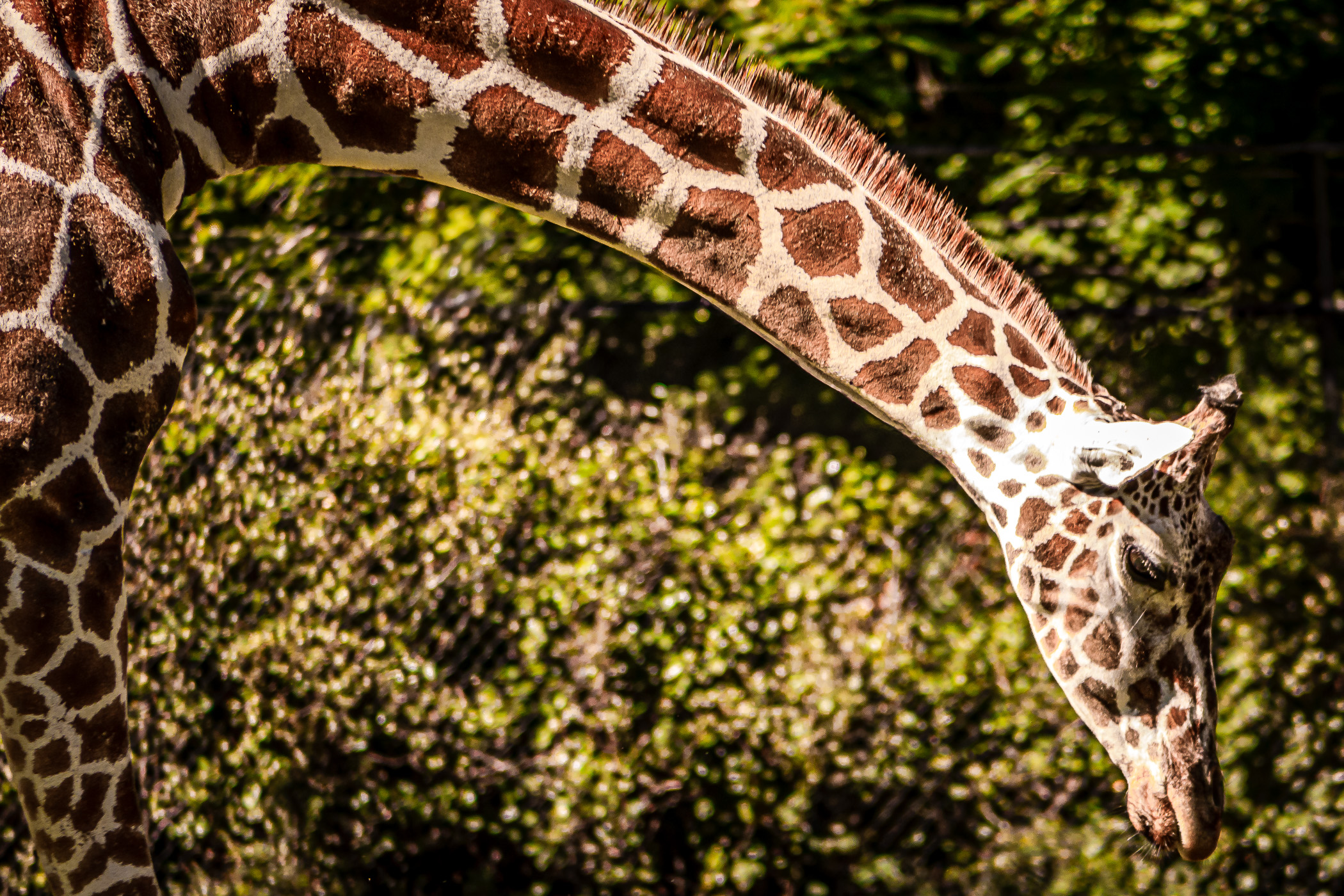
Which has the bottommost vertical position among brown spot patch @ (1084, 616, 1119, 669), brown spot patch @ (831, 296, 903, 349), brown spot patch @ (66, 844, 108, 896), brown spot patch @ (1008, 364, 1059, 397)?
brown spot patch @ (66, 844, 108, 896)

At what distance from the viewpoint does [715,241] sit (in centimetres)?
240

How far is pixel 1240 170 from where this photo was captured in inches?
191

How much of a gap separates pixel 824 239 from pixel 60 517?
171 cm

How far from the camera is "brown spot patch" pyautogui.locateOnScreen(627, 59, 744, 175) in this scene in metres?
2.37

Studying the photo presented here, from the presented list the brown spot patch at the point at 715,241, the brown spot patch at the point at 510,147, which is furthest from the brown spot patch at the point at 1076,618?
the brown spot patch at the point at 510,147

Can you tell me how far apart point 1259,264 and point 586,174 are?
394 centimetres

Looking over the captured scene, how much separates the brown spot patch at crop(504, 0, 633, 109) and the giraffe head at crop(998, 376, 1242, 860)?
4.13 ft

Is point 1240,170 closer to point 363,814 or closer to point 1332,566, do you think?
point 1332,566

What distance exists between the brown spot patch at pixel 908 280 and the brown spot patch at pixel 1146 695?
92 cm

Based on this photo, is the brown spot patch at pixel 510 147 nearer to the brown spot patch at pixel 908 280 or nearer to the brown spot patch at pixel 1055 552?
the brown spot patch at pixel 908 280

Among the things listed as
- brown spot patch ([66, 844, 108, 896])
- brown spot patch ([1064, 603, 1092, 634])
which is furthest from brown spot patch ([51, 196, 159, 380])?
brown spot patch ([1064, 603, 1092, 634])

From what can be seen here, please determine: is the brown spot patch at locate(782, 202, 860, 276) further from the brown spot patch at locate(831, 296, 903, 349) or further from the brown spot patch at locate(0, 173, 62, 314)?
the brown spot patch at locate(0, 173, 62, 314)

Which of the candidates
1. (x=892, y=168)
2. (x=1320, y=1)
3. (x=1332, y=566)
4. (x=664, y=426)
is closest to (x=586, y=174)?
(x=892, y=168)

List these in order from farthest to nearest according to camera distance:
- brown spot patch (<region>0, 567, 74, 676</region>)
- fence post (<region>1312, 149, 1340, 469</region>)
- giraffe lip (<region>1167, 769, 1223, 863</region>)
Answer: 1. fence post (<region>1312, 149, 1340, 469</region>)
2. giraffe lip (<region>1167, 769, 1223, 863</region>)
3. brown spot patch (<region>0, 567, 74, 676</region>)
